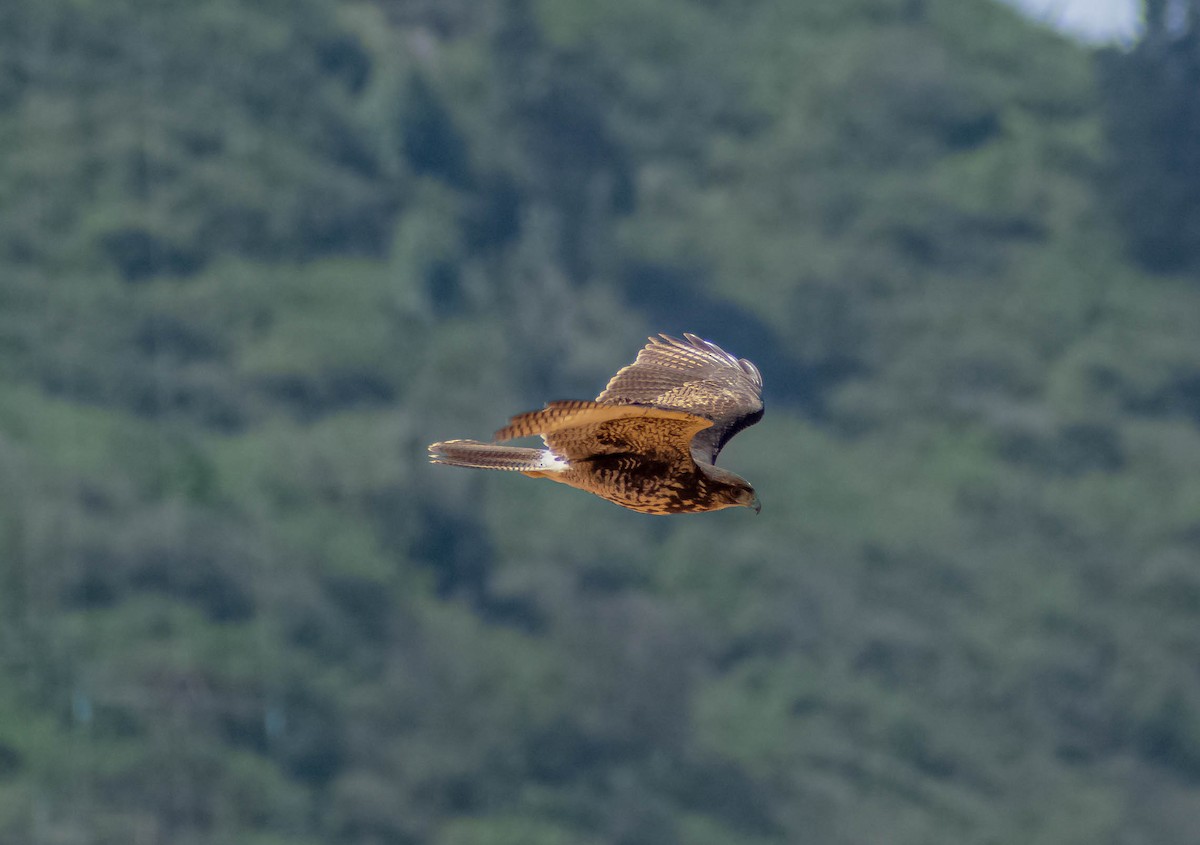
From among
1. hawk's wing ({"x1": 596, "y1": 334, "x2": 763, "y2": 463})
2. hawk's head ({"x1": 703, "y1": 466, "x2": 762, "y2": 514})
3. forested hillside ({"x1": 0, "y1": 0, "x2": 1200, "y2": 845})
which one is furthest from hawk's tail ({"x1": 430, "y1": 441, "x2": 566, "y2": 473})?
forested hillside ({"x1": 0, "y1": 0, "x2": 1200, "y2": 845})

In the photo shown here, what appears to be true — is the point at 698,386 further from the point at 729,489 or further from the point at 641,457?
the point at 729,489

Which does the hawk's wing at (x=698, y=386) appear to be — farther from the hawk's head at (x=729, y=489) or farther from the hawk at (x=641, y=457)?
the hawk's head at (x=729, y=489)

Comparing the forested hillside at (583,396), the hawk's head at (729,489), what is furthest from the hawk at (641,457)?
the forested hillside at (583,396)

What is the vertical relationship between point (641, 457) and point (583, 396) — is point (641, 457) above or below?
below

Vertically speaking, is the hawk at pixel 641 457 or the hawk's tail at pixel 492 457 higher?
the hawk at pixel 641 457

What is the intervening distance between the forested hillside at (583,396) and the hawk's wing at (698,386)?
5101 centimetres

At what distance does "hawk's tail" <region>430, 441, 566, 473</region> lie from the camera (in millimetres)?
8336

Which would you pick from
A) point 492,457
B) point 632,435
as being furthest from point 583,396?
point 632,435

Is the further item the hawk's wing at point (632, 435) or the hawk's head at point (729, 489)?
the hawk's head at point (729, 489)

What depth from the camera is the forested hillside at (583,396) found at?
62750mm

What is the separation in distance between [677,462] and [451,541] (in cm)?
5836

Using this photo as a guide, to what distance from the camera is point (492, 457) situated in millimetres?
8406

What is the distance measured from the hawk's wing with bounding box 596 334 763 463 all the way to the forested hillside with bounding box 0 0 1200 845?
51.0 m

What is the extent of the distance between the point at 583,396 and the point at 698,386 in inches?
2203
